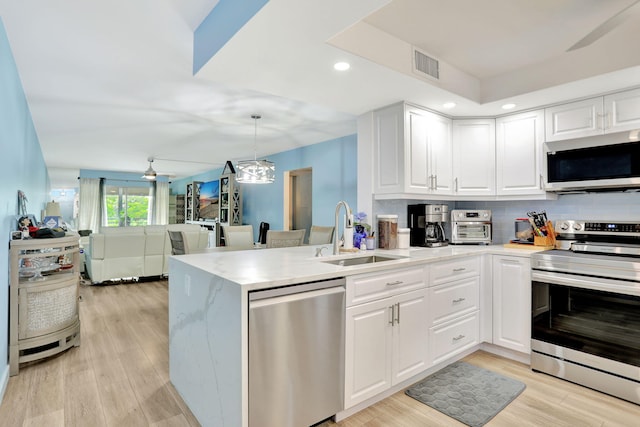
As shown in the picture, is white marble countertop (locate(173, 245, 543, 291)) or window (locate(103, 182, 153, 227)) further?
window (locate(103, 182, 153, 227))

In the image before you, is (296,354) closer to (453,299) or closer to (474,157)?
(453,299)

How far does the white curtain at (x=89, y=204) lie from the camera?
9.90 meters

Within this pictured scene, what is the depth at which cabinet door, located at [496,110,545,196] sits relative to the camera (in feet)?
9.68

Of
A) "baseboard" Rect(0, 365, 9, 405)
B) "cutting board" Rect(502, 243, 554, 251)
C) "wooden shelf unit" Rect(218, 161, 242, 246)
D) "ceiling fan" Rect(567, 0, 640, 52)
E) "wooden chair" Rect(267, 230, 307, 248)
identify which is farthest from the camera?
"wooden shelf unit" Rect(218, 161, 242, 246)

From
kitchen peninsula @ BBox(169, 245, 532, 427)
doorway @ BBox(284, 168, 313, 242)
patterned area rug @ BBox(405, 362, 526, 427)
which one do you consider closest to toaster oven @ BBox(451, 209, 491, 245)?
kitchen peninsula @ BBox(169, 245, 532, 427)

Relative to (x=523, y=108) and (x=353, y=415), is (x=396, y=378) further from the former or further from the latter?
(x=523, y=108)

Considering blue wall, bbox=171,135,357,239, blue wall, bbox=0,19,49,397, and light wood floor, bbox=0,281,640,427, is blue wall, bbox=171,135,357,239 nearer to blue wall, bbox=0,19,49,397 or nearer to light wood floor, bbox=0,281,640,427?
light wood floor, bbox=0,281,640,427

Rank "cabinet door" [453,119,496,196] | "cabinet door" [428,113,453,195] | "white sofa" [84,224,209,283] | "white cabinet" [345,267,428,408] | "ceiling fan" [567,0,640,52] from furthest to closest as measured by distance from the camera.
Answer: "white sofa" [84,224,209,283] < "cabinet door" [453,119,496,196] < "cabinet door" [428,113,453,195] < "white cabinet" [345,267,428,408] < "ceiling fan" [567,0,640,52]

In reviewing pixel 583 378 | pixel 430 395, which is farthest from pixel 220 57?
pixel 583 378

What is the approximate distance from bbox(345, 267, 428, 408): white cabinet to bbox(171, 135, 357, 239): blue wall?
2.93 meters

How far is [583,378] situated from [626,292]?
68 centimetres

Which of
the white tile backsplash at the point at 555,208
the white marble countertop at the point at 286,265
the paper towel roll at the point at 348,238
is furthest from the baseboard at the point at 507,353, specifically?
the paper towel roll at the point at 348,238

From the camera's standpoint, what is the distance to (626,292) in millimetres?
2170

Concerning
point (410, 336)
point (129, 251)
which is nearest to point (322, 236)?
point (410, 336)
